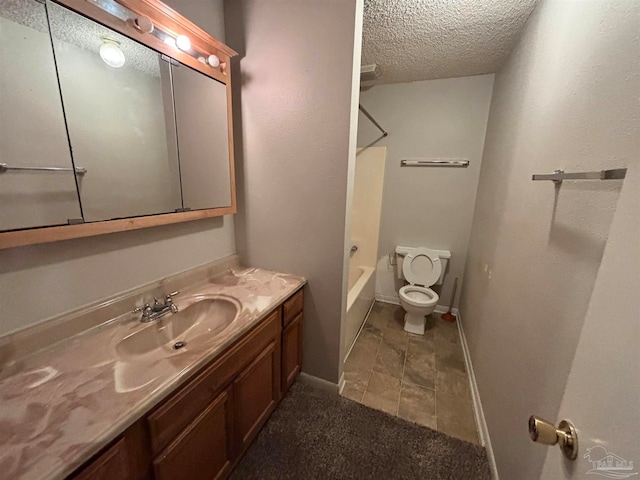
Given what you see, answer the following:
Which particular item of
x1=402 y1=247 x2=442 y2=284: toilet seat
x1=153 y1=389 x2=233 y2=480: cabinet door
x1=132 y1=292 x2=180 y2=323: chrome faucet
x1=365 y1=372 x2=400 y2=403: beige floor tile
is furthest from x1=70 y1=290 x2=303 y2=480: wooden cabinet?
x1=402 y1=247 x2=442 y2=284: toilet seat

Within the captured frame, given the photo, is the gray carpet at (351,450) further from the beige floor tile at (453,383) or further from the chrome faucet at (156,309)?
the chrome faucet at (156,309)

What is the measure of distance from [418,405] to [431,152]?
7.59 feet

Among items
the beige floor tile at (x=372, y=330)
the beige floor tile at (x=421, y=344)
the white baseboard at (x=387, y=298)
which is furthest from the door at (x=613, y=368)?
the white baseboard at (x=387, y=298)

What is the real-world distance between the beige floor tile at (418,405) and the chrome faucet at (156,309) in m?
1.55

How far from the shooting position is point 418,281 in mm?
2822

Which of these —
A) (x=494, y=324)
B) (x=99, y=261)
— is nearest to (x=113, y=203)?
(x=99, y=261)

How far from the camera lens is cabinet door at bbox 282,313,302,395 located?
1.59m

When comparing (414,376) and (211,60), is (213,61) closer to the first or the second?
(211,60)

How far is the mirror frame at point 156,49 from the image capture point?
903 mm

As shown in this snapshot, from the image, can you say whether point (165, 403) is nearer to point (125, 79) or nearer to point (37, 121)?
point (37, 121)

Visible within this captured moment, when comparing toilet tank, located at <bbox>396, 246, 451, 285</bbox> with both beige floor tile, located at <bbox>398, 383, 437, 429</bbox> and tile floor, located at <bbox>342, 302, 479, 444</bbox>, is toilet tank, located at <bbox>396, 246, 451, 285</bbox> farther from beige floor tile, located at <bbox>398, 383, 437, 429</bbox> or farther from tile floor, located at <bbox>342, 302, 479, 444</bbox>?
beige floor tile, located at <bbox>398, 383, 437, 429</bbox>

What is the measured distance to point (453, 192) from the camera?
2689mm

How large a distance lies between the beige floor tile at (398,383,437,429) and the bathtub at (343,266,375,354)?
21.2 inches

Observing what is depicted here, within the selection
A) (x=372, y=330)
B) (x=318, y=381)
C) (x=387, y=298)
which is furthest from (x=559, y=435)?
(x=387, y=298)
